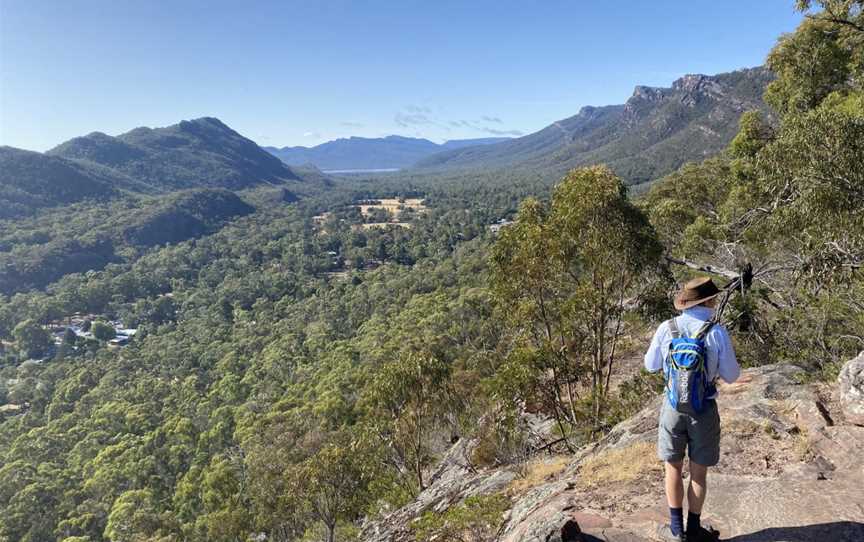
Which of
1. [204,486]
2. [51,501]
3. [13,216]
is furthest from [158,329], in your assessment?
[13,216]

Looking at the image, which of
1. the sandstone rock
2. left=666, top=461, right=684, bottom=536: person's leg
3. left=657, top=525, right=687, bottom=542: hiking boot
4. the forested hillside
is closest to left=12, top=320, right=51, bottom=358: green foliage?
the forested hillside

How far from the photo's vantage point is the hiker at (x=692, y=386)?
3.38 meters

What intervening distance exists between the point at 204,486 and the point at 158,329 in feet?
187

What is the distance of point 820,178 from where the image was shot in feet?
21.1

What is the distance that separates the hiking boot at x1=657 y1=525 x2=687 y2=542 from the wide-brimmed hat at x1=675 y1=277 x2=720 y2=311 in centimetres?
179

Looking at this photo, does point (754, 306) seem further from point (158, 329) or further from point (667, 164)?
point (667, 164)

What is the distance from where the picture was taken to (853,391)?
209 inches

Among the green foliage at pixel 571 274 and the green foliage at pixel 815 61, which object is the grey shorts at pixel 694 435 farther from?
the green foliage at pixel 815 61

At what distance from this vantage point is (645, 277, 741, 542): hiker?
3.38 metres

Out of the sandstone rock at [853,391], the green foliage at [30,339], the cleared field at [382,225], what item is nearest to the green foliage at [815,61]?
the sandstone rock at [853,391]

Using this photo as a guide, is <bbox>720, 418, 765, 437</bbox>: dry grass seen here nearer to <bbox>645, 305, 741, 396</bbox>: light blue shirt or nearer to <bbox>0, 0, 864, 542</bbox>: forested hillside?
<bbox>0, 0, 864, 542</bbox>: forested hillside

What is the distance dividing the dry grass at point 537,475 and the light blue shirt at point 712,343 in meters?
4.05

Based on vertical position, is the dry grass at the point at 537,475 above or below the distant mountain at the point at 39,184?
below

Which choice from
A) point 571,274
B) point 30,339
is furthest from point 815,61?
point 30,339
